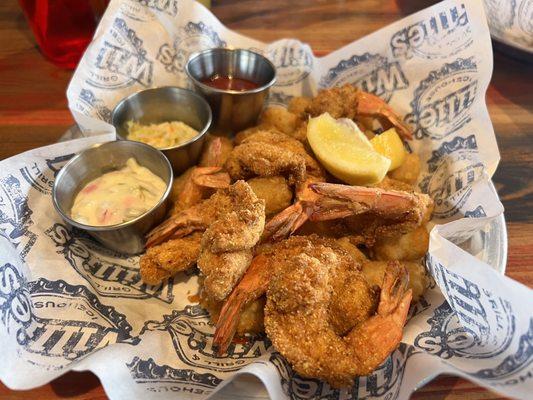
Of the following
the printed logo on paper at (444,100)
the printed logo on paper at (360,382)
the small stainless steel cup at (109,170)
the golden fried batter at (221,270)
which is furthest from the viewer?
the printed logo on paper at (444,100)

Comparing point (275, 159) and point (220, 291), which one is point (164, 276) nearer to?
point (220, 291)

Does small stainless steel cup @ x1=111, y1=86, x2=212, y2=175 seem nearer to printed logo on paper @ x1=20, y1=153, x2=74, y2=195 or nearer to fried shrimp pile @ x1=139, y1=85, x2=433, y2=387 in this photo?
fried shrimp pile @ x1=139, y1=85, x2=433, y2=387

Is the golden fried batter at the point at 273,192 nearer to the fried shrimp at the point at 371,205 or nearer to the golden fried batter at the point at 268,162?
the golden fried batter at the point at 268,162

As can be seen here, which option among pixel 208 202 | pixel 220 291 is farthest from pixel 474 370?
pixel 208 202

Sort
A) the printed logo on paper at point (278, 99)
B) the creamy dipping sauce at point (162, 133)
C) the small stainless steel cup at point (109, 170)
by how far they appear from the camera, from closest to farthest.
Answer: the small stainless steel cup at point (109, 170) → the creamy dipping sauce at point (162, 133) → the printed logo on paper at point (278, 99)

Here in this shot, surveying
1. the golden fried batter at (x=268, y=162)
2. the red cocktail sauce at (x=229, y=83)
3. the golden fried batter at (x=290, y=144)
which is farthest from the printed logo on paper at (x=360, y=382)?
the red cocktail sauce at (x=229, y=83)

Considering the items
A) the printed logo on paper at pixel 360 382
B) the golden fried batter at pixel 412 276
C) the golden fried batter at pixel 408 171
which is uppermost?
the golden fried batter at pixel 408 171

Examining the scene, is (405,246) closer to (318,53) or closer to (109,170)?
(109,170)
